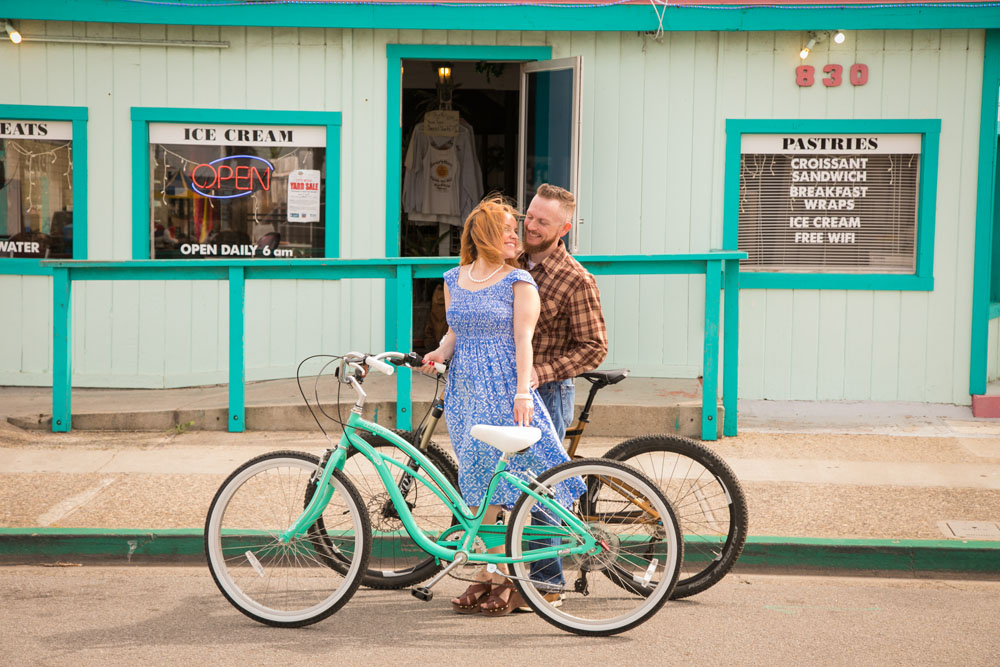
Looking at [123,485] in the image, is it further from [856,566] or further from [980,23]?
[980,23]

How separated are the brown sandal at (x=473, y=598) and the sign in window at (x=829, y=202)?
514 centimetres

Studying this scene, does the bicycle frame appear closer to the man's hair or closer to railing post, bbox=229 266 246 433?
the man's hair

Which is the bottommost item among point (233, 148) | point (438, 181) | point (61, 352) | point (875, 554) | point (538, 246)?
point (875, 554)

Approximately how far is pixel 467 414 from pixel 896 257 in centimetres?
564

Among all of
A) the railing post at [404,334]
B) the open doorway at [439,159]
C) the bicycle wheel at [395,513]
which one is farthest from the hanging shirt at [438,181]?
the bicycle wheel at [395,513]

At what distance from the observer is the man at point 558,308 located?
16.3 feet

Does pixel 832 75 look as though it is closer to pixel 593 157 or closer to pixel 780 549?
pixel 593 157

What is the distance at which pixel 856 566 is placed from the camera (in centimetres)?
566

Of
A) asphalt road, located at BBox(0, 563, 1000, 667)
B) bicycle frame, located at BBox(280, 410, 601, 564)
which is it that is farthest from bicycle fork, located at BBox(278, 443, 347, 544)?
asphalt road, located at BBox(0, 563, 1000, 667)

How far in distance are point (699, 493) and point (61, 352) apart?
4.86 m

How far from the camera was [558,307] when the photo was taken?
16.4 feet

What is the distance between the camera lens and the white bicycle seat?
4461 millimetres

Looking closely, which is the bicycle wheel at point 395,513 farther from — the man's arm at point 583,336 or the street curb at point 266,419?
the street curb at point 266,419

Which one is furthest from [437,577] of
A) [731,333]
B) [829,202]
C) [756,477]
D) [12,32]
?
[12,32]
